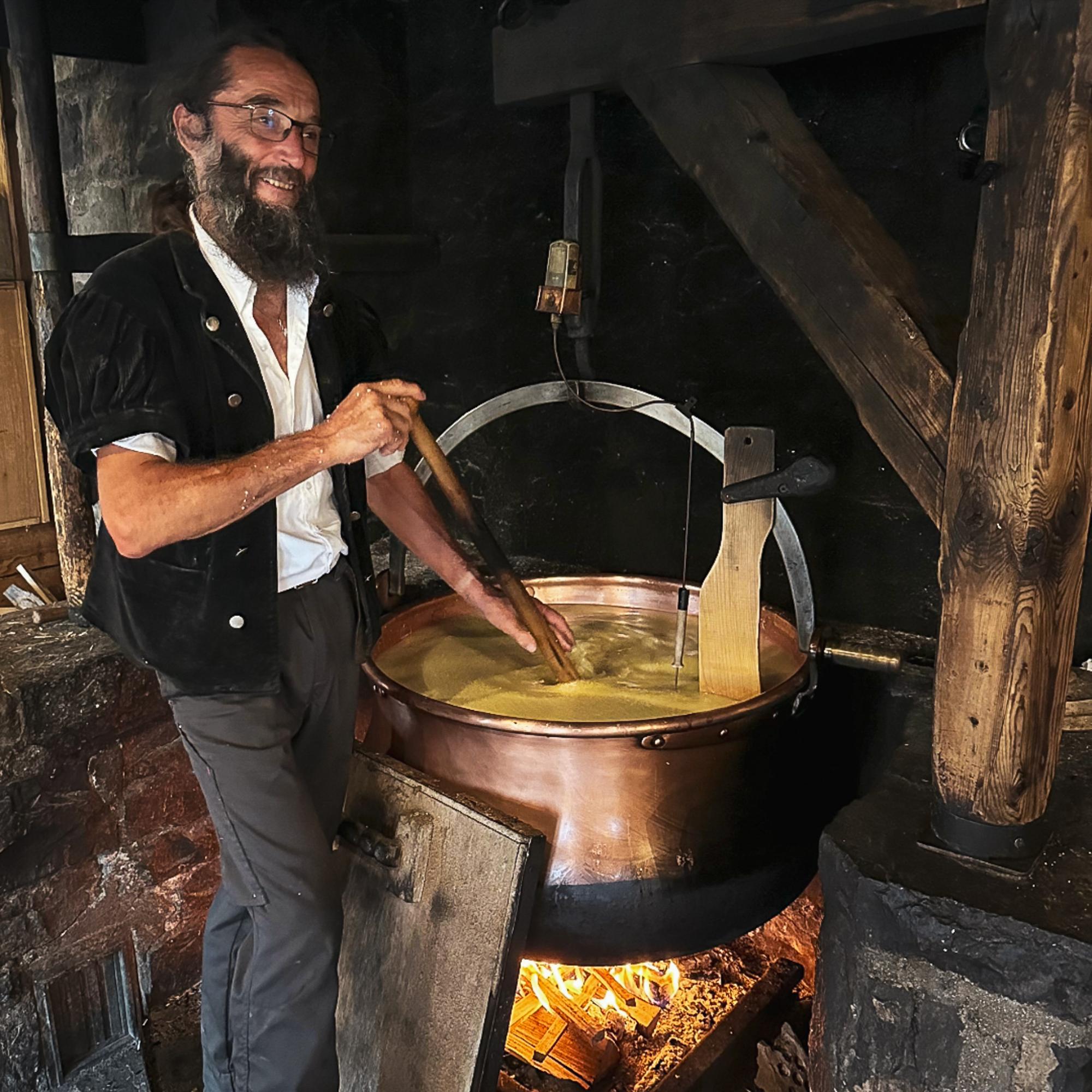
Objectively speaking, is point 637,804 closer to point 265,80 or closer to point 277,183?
point 277,183

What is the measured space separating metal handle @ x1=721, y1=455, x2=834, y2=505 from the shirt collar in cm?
96

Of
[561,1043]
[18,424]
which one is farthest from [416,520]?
[18,424]

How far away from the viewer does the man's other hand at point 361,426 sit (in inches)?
62.4

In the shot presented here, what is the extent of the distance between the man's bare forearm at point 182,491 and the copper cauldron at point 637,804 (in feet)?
1.98

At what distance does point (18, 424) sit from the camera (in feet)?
13.3

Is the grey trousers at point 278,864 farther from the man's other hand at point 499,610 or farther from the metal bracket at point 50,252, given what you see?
the metal bracket at point 50,252

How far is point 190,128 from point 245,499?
2.22 feet

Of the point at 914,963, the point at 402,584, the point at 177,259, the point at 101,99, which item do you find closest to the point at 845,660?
the point at 914,963

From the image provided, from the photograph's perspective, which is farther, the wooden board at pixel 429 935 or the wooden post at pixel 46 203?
the wooden post at pixel 46 203

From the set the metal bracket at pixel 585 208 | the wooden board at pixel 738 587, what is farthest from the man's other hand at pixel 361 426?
the metal bracket at pixel 585 208

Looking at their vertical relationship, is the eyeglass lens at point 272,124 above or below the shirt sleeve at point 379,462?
above

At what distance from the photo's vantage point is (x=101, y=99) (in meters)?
3.35

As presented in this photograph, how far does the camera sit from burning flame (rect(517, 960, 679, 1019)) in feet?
8.11

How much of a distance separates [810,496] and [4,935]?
2093 mm
